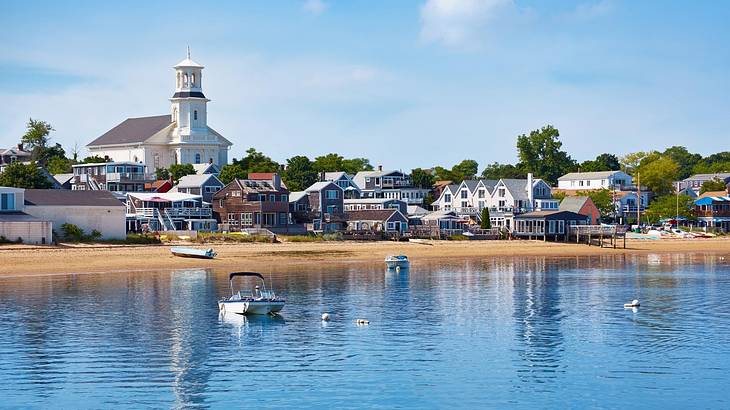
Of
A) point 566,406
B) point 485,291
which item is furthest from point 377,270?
point 566,406

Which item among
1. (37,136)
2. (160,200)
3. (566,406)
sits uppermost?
(37,136)

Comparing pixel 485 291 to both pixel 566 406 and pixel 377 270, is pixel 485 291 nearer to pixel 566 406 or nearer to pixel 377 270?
pixel 377 270

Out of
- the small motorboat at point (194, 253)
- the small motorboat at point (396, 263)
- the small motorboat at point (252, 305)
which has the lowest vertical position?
the small motorboat at point (252, 305)

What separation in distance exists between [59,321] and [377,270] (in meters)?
37.8

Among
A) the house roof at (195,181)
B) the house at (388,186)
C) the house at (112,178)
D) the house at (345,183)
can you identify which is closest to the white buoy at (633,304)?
the house roof at (195,181)

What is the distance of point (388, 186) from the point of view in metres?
162

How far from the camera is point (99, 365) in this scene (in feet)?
135

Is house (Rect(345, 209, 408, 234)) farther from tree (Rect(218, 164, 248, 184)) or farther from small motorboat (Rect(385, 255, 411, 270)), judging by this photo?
small motorboat (Rect(385, 255, 411, 270))

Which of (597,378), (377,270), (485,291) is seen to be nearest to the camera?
(597,378)

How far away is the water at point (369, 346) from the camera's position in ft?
121

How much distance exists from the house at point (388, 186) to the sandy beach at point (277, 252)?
41.4m

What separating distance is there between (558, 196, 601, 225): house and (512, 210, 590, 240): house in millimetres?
13528

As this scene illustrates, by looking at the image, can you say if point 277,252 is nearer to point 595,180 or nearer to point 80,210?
point 80,210

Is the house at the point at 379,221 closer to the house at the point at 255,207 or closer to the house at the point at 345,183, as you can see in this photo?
the house at the point at 255,207
